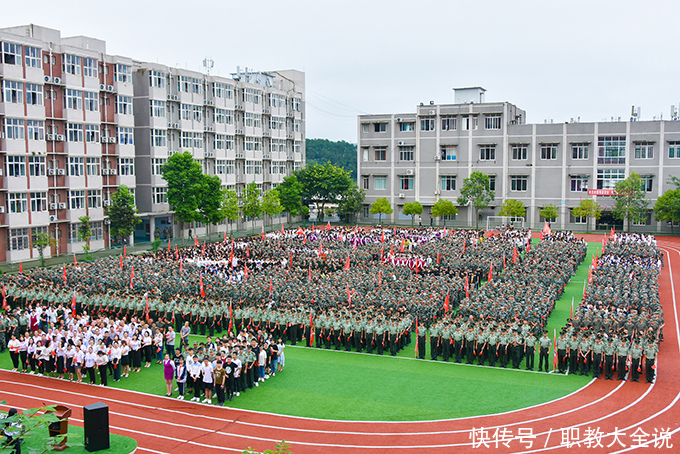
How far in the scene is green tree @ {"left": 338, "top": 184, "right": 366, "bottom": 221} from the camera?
56.3 meters

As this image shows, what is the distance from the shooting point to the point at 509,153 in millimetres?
53281

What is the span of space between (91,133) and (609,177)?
41.3 metres

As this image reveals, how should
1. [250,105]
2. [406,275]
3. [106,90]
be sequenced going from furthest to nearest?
[250,105]
[106,90]
[406,275]

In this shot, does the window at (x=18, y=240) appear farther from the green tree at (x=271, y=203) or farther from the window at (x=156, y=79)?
the green tree at (x=271, y=203)

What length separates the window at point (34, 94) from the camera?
34.2m

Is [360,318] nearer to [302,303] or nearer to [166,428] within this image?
[302,303]

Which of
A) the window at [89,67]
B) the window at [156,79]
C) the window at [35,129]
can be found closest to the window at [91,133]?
the window at [35,129]

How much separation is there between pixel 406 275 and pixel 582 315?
28.0 feet

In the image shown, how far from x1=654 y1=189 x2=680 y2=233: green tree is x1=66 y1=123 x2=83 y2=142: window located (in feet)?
141

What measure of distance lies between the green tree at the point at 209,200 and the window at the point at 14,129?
481 inches

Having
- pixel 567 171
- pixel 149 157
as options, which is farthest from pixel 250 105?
pixel 567 171

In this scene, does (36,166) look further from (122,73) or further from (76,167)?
(122,73)

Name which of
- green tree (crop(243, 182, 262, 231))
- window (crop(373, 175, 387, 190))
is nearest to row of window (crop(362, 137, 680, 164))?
window (crop(373, 175, 387, 190))

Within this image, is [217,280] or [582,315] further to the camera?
[217,280]
